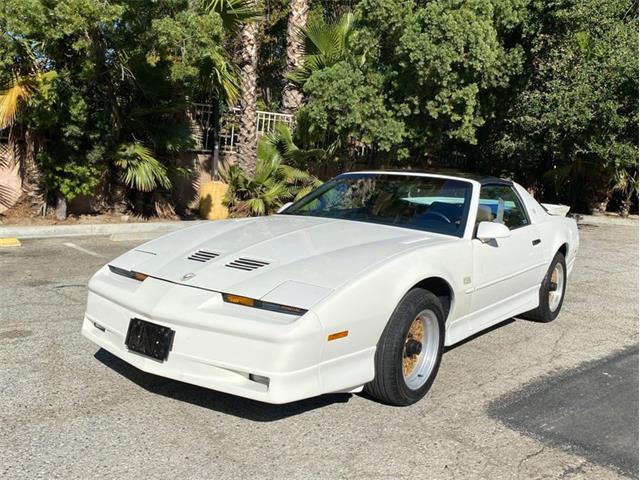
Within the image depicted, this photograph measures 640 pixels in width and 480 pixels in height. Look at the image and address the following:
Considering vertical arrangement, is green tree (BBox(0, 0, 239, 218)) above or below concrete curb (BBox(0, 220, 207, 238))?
above

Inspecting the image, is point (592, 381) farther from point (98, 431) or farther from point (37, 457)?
point (37, 457)

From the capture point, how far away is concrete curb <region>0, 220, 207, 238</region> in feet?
33.3

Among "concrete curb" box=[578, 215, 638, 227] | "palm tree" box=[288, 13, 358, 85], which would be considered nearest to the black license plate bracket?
"palm tree" box=[288, 13, 358, 85]

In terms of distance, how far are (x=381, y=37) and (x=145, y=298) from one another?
10.7m

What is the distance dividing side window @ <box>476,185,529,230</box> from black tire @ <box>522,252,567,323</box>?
0.63 metres

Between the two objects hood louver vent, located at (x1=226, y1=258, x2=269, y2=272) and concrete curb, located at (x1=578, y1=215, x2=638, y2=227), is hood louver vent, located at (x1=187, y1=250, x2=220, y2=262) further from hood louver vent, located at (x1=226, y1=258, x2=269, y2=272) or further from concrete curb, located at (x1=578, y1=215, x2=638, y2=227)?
concrete curb, located at (x1=578, y1=215, x2=638, y2=227)

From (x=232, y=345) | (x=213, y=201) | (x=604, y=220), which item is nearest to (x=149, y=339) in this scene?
(x=232, y=345)

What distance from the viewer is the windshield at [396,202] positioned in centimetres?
476

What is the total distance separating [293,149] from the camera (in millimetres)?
13688

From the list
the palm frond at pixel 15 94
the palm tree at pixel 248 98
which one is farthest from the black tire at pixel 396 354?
the palm tree at pixel 248 98

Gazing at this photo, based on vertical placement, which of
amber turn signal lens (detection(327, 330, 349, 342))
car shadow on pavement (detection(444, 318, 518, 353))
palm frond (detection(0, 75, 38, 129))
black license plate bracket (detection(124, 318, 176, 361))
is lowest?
car shadow on pavement (detection(444, 318, 518, 353))

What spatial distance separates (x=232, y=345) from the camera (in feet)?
10.8

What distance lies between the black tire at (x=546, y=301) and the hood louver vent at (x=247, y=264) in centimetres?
314

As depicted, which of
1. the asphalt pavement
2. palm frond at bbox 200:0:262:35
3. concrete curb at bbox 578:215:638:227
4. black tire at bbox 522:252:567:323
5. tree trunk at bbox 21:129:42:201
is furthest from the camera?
concrete curb at bbox 578:215:638:227
